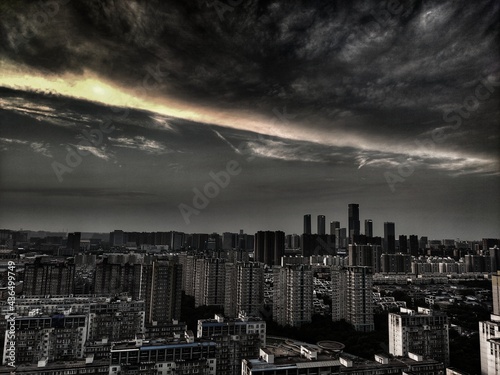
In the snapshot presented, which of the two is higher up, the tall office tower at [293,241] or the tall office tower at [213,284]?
the tall office tower at [293,241]

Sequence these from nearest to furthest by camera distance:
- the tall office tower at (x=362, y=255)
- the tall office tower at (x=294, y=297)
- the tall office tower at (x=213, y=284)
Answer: the tall office tower at (x=294, y=297), the tall office tower at (x=213, y=284), the tall office tower at (x=362, y=255)

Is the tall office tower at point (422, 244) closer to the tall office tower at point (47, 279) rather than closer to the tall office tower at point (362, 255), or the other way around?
the tall office tower at point (362, 255)

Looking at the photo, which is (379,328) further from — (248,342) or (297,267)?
(248,342)

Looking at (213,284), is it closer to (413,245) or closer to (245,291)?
(245,291)

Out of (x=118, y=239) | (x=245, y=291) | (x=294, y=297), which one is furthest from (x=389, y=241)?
(x=118, y=239)

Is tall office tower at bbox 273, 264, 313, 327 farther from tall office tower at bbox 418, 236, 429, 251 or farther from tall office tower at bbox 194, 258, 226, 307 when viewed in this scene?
tall office tower at bbox 418, 236, 429, 251

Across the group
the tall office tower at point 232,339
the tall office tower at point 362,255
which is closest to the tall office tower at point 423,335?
the tall office tower at point 232,339
